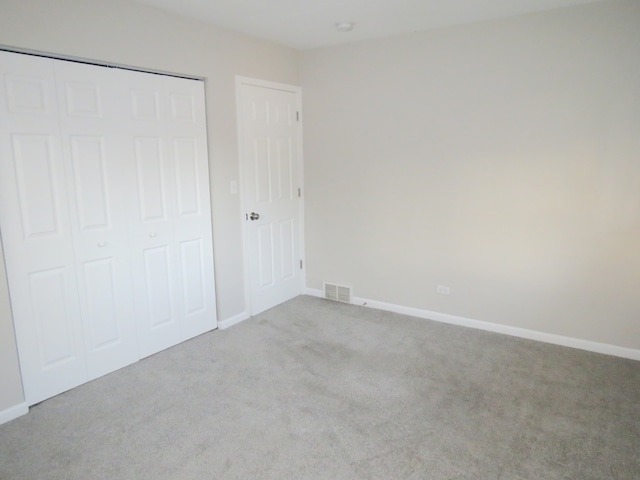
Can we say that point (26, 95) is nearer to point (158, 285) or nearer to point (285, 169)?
point (158, 285)

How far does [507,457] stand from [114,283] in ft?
8.74

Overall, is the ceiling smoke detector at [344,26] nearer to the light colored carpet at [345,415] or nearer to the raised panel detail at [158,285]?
the raised panel detail at [158,285]

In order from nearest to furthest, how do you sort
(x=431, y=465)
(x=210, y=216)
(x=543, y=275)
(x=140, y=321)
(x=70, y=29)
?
(x=431, y=465) → (x=70, y=29) → (x=140, y=321) → (x=543, y=275) → (x=210, y=216)

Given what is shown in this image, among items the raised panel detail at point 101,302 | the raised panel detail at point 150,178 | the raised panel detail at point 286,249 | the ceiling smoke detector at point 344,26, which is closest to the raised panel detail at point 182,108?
the raised panel detail at point 150,178

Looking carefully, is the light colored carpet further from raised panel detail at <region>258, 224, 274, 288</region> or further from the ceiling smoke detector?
the ceiling smoke detector

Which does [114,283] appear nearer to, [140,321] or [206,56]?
[140,321]

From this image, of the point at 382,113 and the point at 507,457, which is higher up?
the point at 382,113

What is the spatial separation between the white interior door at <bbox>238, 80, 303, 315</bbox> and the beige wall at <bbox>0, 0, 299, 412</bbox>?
0.14 m

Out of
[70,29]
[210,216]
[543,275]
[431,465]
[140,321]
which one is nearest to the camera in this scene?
[431,465]

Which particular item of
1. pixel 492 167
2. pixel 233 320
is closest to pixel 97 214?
pixel 233 320

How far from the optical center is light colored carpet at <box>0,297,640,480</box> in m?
2.07

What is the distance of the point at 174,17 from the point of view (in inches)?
122

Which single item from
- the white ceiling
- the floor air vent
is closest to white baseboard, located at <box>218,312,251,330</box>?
the floor air vent

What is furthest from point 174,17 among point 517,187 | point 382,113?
point 517,187
